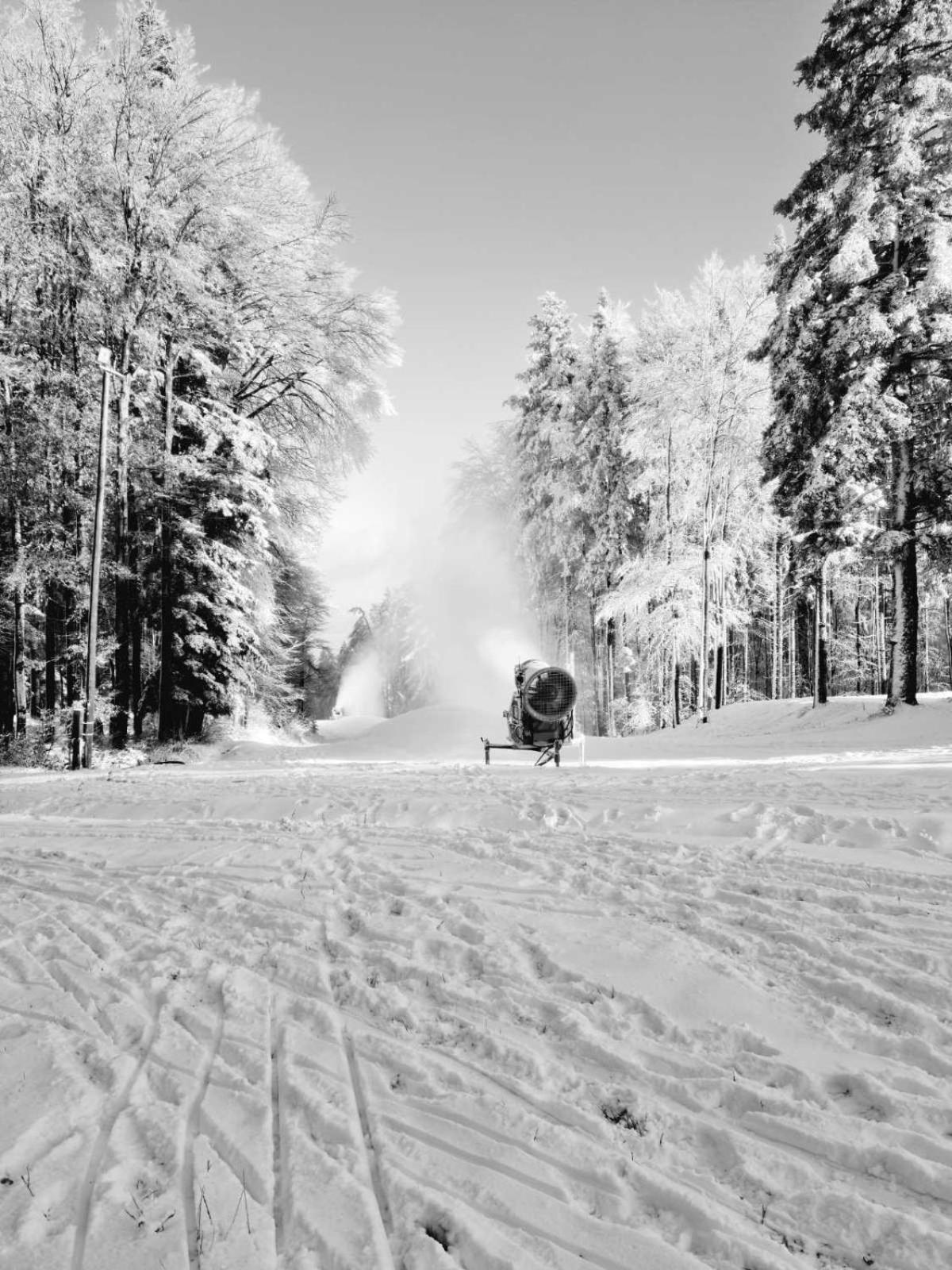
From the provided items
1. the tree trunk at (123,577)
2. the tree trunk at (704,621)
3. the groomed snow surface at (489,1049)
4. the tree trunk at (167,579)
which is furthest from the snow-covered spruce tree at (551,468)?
the groomed snow surface at (489,1049)

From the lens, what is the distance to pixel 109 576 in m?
14.1

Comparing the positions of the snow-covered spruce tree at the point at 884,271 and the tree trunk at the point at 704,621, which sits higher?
the snow-covered spruce tree at the point at 884,271

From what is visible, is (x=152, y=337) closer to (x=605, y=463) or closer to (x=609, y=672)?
(x=605, y=463)

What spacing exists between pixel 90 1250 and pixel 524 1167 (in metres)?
1.24

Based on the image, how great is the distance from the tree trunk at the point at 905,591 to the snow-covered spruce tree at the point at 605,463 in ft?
28.1

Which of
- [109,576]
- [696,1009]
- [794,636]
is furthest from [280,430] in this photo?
[794,636]

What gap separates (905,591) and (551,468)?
12675 millimetres

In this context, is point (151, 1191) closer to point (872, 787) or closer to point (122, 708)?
point (872, 787)

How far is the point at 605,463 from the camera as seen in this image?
21.1 meters

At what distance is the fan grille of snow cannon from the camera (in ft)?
36.8

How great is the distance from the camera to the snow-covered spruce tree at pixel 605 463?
21.2 metres

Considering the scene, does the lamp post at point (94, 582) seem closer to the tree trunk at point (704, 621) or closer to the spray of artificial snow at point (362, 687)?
the tree trunk at point (704, 621)

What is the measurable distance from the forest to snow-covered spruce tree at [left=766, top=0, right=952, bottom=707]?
55 millimetres

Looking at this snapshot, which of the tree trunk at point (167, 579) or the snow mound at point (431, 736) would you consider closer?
the tree trunk at point (167, 579)
